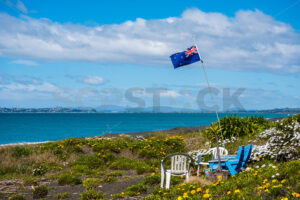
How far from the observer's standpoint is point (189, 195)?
20.2ft

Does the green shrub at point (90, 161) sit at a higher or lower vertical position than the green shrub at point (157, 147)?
lower

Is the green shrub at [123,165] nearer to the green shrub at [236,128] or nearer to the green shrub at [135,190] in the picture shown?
the green shrub at [135,190]

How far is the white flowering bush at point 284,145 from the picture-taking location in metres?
9.96

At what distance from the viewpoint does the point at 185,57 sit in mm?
10766

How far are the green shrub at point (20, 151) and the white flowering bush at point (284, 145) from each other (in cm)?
905

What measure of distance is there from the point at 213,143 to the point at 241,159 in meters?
6.42

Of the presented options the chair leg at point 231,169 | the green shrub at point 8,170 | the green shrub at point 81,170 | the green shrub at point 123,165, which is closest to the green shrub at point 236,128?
the green shrub at point 123,165

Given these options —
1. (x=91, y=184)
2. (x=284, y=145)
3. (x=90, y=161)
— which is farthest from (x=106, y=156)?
(x=284, y=145)

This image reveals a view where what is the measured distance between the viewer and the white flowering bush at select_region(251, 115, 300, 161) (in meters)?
9.96

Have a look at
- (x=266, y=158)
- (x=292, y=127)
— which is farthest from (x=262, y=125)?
(x=266, y=158)

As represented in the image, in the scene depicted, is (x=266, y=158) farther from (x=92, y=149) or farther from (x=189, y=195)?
(x=92, y=149)

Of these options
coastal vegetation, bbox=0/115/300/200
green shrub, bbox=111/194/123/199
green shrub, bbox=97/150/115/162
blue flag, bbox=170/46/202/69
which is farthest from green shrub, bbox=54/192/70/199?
blue flag, bbox=170/46/202/69

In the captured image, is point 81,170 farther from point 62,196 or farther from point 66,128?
point 66,128

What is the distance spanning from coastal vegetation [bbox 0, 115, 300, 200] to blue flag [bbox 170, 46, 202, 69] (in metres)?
2.49
